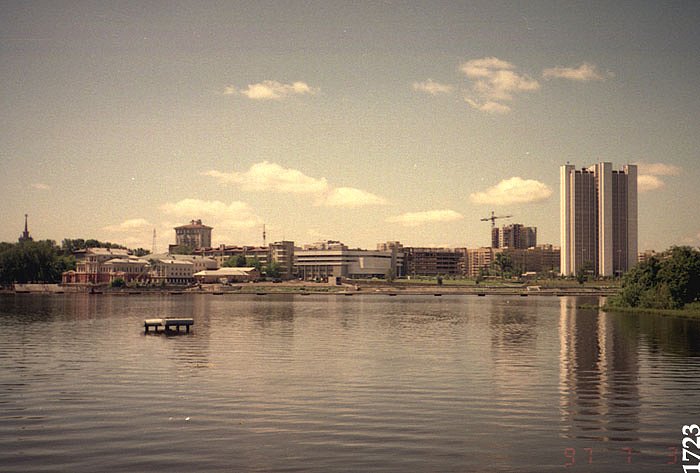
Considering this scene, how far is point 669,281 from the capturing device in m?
101

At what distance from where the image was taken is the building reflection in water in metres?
25.7

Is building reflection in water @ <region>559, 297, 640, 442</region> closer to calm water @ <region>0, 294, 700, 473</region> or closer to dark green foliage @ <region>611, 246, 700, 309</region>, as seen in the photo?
calm water @ <region>0, 294, 700, 473</region>

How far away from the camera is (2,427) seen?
2567 centimetres

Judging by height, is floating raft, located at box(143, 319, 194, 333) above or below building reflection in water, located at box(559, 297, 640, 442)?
above

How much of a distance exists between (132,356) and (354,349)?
52.2 feet

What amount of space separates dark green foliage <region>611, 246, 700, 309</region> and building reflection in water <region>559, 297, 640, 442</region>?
1566 inches
